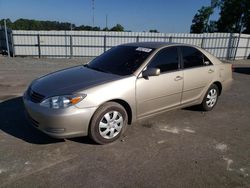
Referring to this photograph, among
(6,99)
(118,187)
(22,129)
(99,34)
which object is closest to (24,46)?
(99,34)

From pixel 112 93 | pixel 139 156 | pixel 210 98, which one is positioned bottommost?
pixel 139 156

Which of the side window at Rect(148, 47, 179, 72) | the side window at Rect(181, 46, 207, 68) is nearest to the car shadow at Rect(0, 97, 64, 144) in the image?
the side window at Rect(148, 47, 179, 72)

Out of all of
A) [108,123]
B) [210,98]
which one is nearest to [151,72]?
[108,123]

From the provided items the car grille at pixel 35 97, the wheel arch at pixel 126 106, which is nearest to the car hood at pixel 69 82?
the car grille at pixel 35 97

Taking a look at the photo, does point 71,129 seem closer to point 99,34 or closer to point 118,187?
point 118,187

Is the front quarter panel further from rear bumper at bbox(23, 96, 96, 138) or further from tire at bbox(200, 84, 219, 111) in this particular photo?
tire at bbox(200, 84, 219, 111)

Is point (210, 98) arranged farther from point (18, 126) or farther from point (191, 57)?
point (18, 126)

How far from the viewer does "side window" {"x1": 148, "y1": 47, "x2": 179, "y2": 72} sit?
149 inches

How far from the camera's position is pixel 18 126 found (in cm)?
389

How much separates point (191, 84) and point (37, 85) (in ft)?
9.29

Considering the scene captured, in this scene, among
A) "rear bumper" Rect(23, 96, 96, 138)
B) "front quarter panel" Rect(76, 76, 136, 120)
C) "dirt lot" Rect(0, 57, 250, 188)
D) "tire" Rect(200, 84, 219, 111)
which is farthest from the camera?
"tire" Rect(200, 84, 219, 111)

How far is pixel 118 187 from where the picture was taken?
2.48 m

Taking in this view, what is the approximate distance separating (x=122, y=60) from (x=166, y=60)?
2.64ft

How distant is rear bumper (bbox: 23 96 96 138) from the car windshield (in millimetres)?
964
